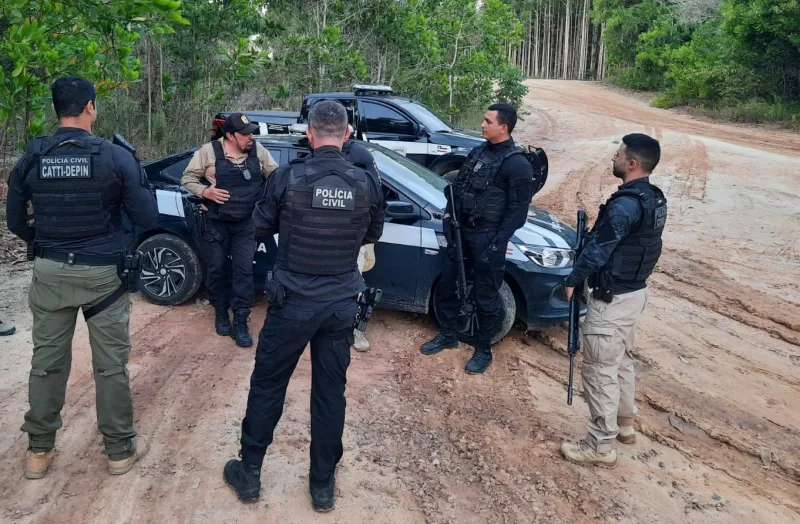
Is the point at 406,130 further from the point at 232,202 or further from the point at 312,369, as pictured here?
the point at 312,369

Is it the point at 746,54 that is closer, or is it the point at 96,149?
the point at 96,149

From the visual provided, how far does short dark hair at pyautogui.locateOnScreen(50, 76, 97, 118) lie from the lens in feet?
10.2

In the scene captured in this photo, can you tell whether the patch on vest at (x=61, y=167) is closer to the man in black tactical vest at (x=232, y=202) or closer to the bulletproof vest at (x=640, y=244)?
the man in black tactical vest at (x=232, y=202)

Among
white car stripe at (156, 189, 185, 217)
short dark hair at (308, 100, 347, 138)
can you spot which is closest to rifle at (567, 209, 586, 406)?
short dark hair at (308, 100, 347, 138)

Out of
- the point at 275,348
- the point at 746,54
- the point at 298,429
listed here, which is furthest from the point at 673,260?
the point at 746,54

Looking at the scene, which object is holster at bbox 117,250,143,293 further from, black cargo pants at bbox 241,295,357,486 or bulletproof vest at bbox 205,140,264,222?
bulletproof vest at bbox 205,140,264,222

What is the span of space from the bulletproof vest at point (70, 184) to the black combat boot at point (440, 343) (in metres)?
2.74

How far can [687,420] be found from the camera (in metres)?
4.35

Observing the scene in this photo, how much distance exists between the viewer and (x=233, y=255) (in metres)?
5.14

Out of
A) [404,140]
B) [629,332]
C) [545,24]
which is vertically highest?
[545,24]

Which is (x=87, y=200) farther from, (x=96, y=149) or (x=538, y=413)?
(x=538, y=413)

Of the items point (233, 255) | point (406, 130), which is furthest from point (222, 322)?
point (406, 130)

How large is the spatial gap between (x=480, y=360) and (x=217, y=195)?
7.73ft

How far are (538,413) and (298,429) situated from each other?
5.29 ft
